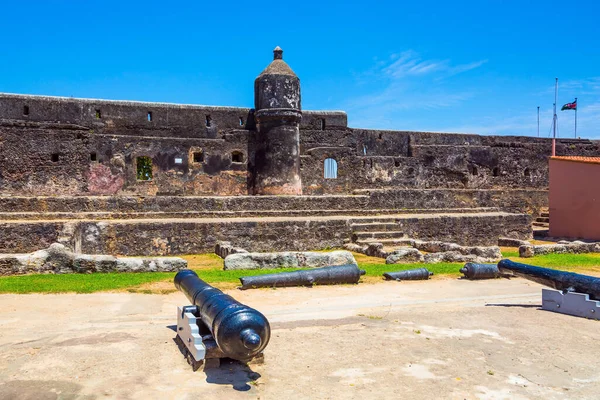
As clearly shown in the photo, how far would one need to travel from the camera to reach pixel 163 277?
1057cm

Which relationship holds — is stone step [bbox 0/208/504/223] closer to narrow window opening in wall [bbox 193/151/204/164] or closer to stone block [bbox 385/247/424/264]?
stone block [bbox 385/247/424/264]

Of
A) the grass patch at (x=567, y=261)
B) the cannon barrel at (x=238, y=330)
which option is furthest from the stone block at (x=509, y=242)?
the cannon barrel at (x=238, y=330)

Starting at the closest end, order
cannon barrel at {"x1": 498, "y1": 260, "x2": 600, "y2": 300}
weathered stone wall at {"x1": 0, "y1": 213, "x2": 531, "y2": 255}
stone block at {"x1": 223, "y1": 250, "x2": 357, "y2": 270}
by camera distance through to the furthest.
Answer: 1. cannon barrel at {"x1": 498, "y1": 260, "x2": 600, "y2": 300}
2. stone block at {"x1": 223, "y1": 250, "x2": 357, "y2": 270}
3. weathered stone wall at {"x1": 0, "y1": 213, "x2": 531, "y2": 255}

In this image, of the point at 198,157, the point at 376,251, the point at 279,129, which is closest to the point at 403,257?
the point at 376,251

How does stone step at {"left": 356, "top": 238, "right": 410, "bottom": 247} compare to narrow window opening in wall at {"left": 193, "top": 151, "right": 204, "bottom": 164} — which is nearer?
stone step at {"left": 356, "top": 238, "right": 410, "bottom": 247}

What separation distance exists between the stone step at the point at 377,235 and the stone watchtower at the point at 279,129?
5366 millimetres

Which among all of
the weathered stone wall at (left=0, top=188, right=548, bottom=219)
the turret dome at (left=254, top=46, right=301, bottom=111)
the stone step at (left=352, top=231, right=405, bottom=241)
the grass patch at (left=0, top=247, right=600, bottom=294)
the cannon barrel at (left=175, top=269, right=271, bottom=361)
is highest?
the turret dome at (left=254, top=46, right=301, bottom=111)

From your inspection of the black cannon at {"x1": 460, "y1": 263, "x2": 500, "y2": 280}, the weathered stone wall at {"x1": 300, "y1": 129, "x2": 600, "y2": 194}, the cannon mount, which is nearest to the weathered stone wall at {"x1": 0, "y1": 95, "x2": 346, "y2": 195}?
the weathered stone wall at {"x1": 300, "y1": 129, "x2": 600, "y2": 194}

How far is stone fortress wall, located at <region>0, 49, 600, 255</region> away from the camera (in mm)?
14781

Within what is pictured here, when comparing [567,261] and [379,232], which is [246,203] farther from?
[567,261]

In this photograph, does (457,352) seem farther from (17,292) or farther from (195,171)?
(195,171)

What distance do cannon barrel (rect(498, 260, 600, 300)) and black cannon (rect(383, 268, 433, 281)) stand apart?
8.23 ft

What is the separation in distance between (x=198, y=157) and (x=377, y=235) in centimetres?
846

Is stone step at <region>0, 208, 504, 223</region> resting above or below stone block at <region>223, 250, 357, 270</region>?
above
